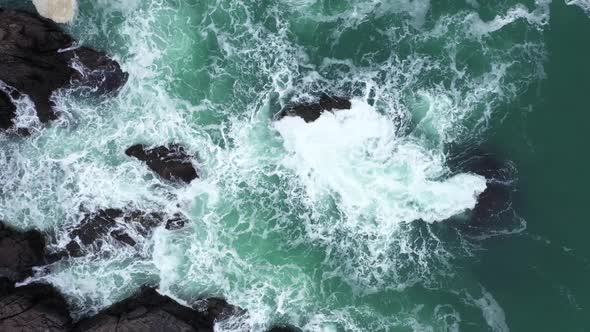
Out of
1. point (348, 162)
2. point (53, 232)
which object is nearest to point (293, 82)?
point (348, 162)

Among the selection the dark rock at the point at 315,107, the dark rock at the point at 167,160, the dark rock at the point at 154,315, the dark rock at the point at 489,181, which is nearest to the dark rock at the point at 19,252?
the dark rock at the point at 154,315

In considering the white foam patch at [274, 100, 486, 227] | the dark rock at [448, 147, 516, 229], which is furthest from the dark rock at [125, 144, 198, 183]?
the dark rock at [448, 147, 516, 229]

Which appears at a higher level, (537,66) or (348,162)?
(537,66)

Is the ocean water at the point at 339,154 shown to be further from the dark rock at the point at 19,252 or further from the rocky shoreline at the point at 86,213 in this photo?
the dark rock at the point at 19,252

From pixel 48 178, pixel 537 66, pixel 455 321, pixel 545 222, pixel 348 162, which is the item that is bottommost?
pixel 48 178

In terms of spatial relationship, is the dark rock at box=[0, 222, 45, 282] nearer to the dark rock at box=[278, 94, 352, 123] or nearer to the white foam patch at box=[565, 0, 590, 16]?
the dark rock at box=[278, 94, 352, 123]

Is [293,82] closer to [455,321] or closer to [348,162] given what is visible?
[348,162]
